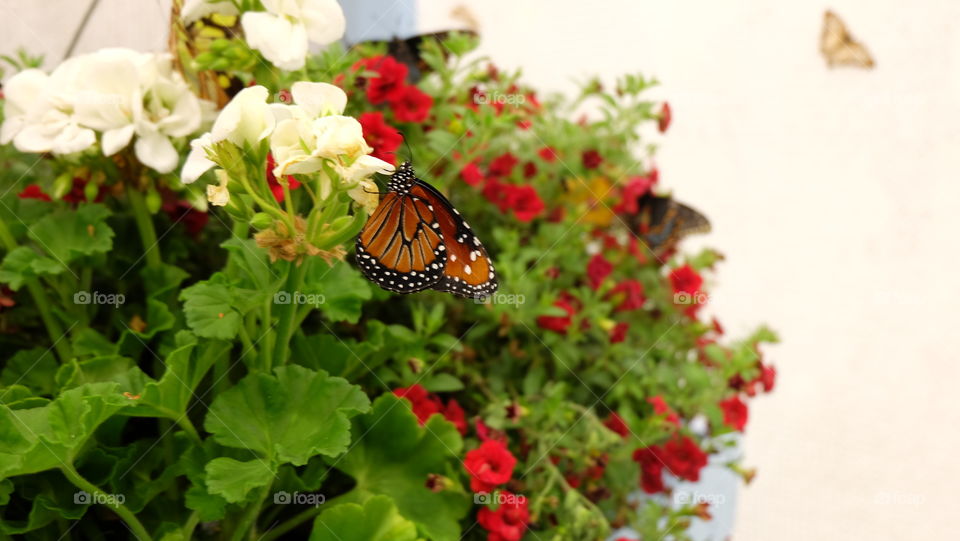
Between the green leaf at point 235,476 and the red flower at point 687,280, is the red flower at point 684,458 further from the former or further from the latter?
the green leaf at point 235,476

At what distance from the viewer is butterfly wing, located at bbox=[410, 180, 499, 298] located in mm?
709

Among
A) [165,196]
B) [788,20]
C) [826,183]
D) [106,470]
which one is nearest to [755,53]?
[788,20]

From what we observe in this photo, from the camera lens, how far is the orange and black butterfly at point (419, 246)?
0.67 m

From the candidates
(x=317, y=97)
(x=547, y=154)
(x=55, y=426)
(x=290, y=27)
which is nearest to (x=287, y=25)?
(x=290, y=27)

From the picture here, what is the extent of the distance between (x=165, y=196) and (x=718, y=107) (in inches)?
51.1

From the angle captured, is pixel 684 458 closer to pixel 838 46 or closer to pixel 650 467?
pixel 650 467

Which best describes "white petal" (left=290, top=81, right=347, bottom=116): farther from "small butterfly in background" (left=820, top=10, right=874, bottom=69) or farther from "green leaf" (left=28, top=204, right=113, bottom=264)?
"small butterfly in background" (left=820, top=10, right=874, bottom=69)

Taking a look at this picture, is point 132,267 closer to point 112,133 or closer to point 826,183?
point 112,133

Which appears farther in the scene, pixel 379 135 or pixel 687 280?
pixel 687 280

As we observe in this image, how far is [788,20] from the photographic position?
6.06 ft

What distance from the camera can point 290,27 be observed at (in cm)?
74

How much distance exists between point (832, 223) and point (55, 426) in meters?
1.67

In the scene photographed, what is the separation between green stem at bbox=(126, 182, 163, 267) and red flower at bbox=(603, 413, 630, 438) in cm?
56

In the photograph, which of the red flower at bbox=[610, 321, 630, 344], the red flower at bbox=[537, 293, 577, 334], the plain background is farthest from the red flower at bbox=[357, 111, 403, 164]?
the plain background
